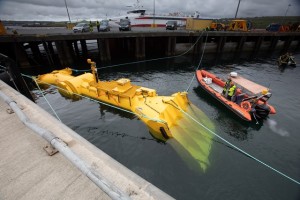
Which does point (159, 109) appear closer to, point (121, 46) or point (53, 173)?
point (53, 173)

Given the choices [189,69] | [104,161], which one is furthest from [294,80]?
[104,161]

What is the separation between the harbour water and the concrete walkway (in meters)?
3.96

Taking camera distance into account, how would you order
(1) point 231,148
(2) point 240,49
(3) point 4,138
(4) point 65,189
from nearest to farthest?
(4) point 65,189, (3) point 4,138, (1) point 231,148, (2) point 240,49

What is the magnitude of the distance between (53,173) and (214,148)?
7.02 meters

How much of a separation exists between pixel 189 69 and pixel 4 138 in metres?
20.4

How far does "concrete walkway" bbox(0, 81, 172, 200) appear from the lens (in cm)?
258

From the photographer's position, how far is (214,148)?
802cm

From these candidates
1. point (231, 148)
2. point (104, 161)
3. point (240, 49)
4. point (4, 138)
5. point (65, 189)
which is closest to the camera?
point (65, 189)

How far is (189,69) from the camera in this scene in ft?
71.4

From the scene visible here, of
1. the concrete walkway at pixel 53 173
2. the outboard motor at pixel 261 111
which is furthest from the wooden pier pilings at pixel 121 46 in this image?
the concrete walkway at pixel 53 173

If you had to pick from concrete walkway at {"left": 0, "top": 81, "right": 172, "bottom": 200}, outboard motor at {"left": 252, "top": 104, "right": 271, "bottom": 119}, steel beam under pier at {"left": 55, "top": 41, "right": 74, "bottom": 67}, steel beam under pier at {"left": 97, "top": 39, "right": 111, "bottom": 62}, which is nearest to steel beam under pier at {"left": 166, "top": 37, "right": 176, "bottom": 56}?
steel beam under pier at {"left": 97, "top": 39, "right": 111, "bottom": 62}

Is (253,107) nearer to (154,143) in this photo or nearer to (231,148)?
(231,148)

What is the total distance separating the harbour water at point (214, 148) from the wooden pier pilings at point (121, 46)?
841 centimetres

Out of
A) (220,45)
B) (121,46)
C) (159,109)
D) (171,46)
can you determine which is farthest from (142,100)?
(220,45)
